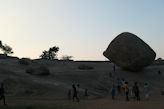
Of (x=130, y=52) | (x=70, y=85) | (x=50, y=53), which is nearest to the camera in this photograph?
(x=70, y=85)

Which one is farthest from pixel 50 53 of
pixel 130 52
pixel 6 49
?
pixel 130 52

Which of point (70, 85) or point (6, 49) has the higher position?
point (6, 49)

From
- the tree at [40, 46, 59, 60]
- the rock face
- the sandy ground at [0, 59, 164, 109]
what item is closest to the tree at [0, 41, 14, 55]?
the tree at [40, 46, 59, 60]

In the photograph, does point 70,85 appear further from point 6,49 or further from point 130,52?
point 6,49

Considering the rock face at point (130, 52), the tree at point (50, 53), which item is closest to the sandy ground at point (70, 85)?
the rock face at point (130, 52)

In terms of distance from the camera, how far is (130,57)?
44.8 meters

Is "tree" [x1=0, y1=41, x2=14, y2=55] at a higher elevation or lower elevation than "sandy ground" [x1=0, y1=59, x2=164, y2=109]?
higher

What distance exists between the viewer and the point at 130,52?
44.6 metres

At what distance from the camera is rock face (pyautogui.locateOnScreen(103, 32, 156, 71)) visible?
44.7 meters

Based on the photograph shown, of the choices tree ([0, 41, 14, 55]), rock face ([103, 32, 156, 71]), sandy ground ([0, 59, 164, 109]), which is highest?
tree ([0, 41, 14, 55])

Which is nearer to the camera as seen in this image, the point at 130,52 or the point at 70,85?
the point at 70,85

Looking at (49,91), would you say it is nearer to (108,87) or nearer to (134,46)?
(108,87)

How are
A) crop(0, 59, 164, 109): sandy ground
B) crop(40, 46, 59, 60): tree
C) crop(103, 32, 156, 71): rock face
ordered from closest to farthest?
1. crop(0, 59, 164, 109): sandy ground
2. crop(103, 32, 156, 71): rock face
3. crop(40, 46, 59, 60): tree

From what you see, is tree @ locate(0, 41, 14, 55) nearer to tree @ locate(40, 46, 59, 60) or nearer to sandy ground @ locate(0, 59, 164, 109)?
tree @ locate(40, 46, 59, 60)
